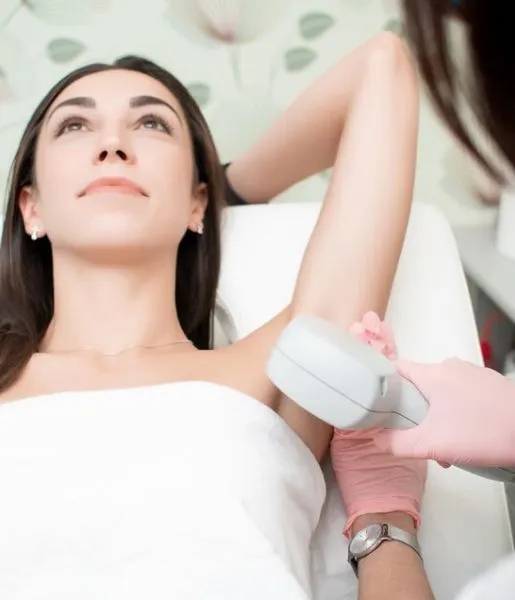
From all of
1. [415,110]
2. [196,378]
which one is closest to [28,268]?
[196,378]

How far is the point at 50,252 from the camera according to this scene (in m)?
1.29

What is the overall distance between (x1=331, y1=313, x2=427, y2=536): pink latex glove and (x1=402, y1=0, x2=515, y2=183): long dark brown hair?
1.62ft

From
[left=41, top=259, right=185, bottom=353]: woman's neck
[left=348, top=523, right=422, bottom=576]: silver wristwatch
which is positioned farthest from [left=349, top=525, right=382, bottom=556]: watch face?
[left=41, top=259, right=185, bottom=353]: woman's neck

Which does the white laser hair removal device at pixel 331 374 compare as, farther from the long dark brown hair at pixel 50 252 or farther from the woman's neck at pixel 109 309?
the long dark brown hair at pixel 50 252

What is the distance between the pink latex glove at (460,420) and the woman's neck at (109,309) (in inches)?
16.4

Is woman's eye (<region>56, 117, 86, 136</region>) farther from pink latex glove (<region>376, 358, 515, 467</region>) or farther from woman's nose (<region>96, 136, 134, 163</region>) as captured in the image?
pink latex glove (<region>376, 358, 515, 467</region>)

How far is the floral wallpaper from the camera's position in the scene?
5.42 feet

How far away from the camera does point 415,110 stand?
1.15 metres

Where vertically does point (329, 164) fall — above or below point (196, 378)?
above

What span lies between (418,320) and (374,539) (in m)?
0.41

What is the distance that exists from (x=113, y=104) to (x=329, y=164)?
362 millimetres

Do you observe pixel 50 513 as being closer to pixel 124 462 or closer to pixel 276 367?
pixel 124 462

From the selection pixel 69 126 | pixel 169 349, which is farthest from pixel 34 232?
pixel 169 349

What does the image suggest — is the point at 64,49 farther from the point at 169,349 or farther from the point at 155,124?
the point at 169,349
